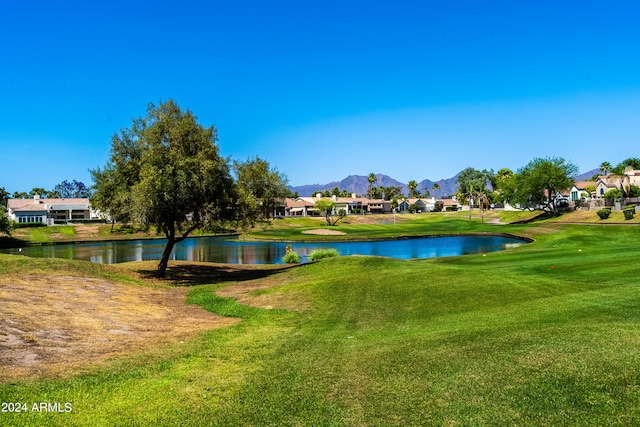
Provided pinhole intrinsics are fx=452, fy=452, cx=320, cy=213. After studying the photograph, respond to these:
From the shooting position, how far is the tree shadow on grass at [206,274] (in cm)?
3085

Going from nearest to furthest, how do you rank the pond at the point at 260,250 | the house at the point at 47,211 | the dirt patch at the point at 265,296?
the dirt patch at the point at 265,296, the pond at the point at 260,250, the house at the point at 47,211

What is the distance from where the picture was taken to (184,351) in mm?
11984

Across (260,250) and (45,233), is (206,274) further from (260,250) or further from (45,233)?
(45,233)

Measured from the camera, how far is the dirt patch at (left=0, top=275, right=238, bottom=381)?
10.5 meters

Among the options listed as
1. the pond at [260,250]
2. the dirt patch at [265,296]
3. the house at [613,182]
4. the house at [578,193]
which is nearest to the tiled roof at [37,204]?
the pond at [260,250]

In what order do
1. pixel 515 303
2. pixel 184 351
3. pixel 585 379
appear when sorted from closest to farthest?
pixel 585 379
pixel 184 351
pixel 515 303

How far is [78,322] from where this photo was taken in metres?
14.5

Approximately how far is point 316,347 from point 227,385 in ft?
12.1

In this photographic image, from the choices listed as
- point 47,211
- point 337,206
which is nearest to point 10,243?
point 47,211

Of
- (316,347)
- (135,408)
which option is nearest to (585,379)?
(316,347)

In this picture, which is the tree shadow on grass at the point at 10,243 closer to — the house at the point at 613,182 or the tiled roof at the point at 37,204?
the tiled roof at the point at 37,204

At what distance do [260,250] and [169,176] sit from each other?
39056mm

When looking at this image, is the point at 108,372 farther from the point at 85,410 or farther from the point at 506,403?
the point at 506,403

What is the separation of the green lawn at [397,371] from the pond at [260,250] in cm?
3754
